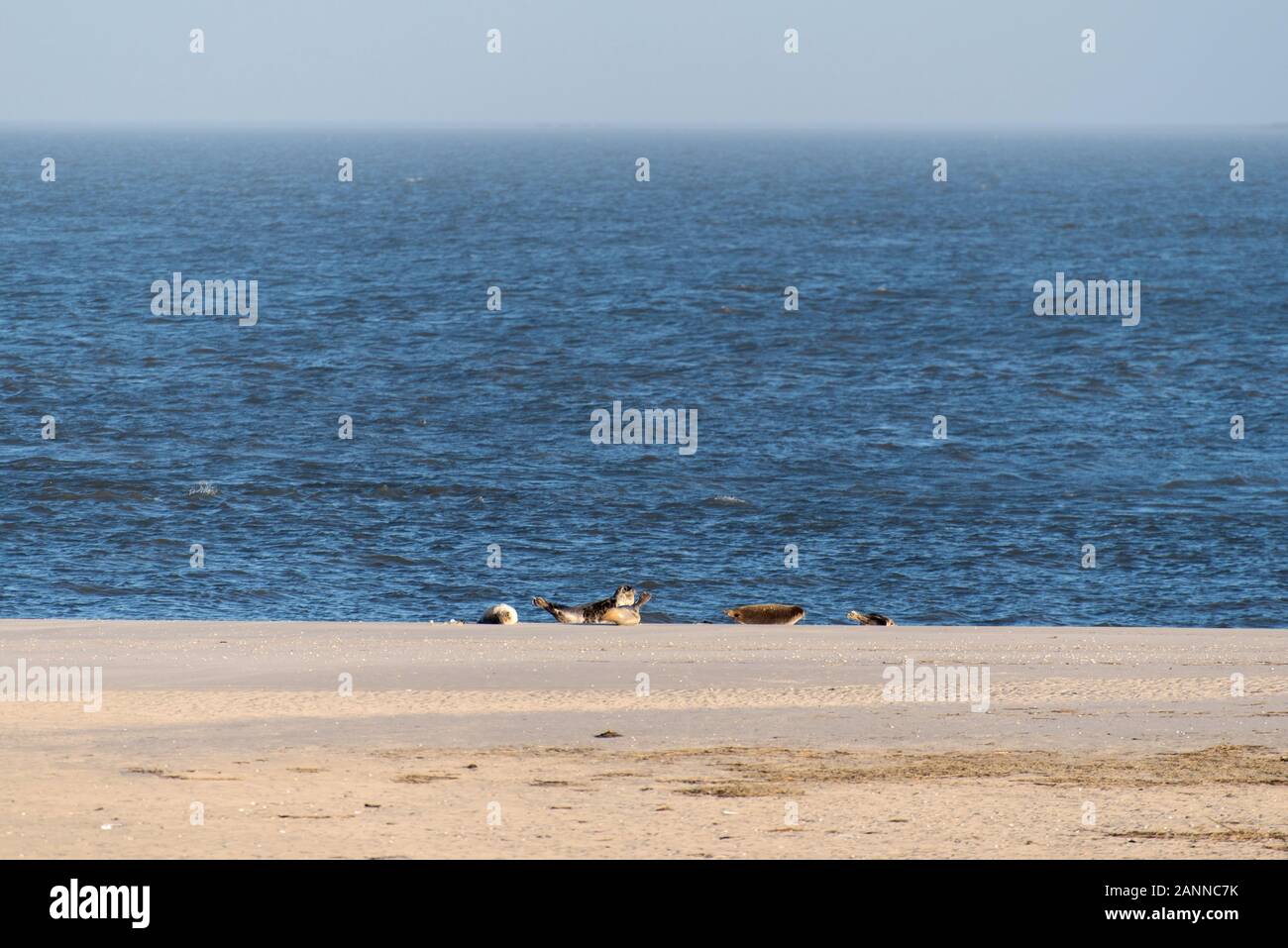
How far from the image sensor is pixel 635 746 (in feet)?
48.9

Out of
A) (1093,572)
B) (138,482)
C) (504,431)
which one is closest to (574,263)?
(504,431)

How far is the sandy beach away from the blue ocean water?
17.8 feet

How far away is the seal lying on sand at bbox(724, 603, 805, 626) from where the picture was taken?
23188mm

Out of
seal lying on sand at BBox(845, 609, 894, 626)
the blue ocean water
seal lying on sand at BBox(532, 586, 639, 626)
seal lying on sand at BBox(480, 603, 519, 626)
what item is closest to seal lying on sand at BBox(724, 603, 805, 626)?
seal lying on sand at BBox(845, 609, 894, 626)

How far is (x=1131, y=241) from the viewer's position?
93500mm

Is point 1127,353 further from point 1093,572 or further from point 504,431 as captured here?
point 1093,572

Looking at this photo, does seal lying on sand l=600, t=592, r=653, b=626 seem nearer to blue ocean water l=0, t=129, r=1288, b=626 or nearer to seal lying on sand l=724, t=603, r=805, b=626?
seal lying on sand l=724, t=603, r=805, b=626

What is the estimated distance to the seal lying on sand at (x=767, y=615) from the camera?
2319 cm

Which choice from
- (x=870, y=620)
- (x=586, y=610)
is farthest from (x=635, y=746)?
(x=870, y=620)

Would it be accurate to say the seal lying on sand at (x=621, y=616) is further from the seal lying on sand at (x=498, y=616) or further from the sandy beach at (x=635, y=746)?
the seal lying on sand at (x=498, y=616)

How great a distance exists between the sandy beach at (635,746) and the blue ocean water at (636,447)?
5430 millimetres

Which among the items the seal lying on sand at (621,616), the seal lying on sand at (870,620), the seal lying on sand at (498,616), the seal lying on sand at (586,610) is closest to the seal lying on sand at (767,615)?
the seal lying on sand at (870,620)

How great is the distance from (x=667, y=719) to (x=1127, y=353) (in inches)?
1611

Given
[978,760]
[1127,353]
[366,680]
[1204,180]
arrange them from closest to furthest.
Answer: [978,760]
[366,680]
[1127,353]
[1204,180]
